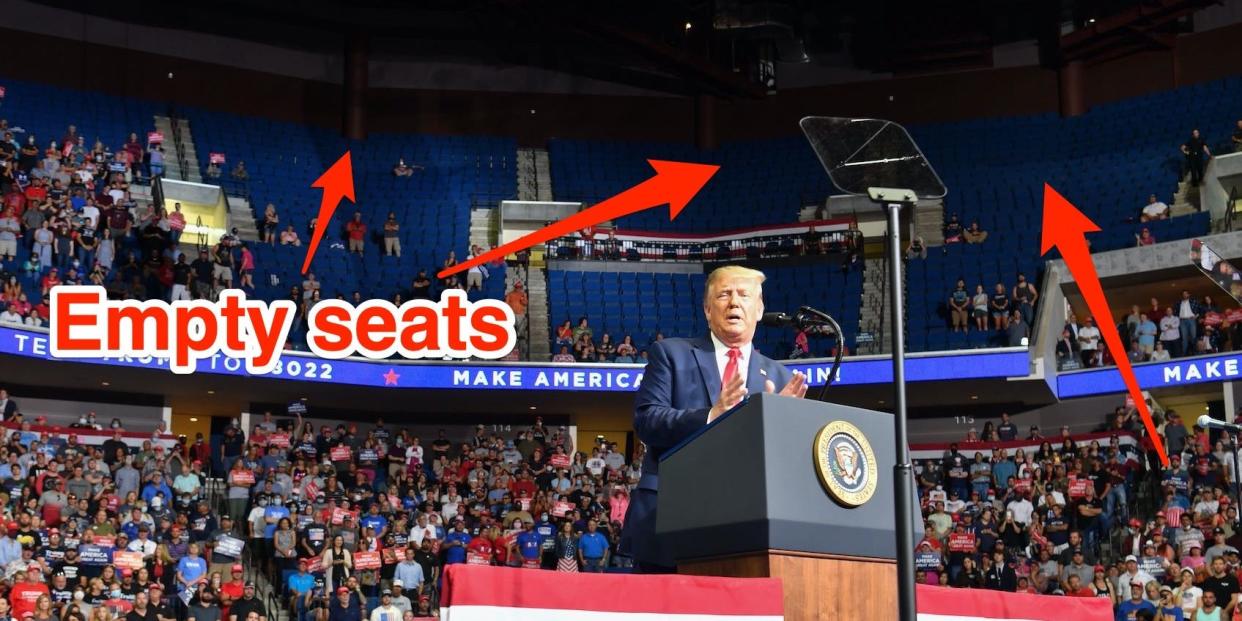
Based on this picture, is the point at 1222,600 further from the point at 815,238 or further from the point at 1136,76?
the point at 1136,76

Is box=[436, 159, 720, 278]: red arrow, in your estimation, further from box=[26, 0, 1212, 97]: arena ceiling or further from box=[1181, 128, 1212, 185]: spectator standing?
box=[1181, 128, 1212, 185]: spectator standing

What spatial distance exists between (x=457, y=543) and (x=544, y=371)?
8.17 m

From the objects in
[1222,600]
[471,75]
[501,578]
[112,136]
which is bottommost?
[1222,600]

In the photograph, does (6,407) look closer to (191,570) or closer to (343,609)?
(191,570)

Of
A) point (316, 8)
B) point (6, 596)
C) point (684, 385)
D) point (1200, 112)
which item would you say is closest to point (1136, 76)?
point (1200, 112)

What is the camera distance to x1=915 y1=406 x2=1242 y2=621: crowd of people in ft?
56.6

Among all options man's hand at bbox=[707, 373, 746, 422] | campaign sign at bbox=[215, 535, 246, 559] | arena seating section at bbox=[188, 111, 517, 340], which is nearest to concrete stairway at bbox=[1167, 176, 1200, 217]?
arena seating section at bbox=[188, 111, 517, 340]

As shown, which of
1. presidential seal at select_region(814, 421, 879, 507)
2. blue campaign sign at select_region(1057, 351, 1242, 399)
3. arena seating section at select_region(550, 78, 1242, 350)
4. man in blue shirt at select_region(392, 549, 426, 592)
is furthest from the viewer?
arena seating section at select_region(550, 78, 1242, 350)

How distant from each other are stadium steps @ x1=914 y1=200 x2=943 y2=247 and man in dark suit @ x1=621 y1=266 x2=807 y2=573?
1102 inches

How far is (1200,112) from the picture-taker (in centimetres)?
3259

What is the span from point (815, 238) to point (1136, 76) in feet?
32.2

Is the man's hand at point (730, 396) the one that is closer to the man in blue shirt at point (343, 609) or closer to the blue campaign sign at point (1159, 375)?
the man in blue shirt at point (343, 609)

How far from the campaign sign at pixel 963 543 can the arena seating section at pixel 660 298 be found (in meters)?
9.83

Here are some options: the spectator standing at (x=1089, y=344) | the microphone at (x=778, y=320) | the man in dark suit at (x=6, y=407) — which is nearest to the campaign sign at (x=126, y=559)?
the man in dark suit at (x=6, y=407)
